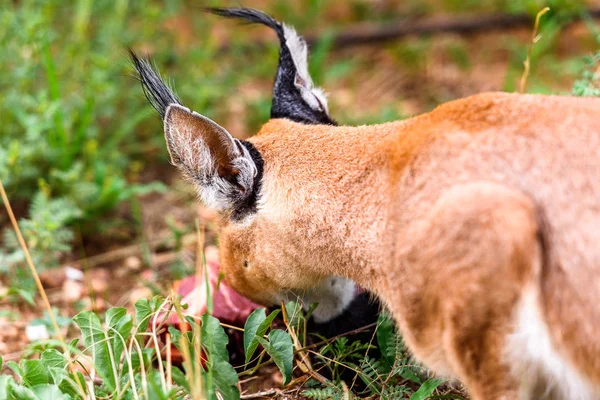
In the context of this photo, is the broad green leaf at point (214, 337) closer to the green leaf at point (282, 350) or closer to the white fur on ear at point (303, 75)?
the green leaf at point (282, 350)

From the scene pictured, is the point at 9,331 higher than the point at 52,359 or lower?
lower

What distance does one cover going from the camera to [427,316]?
2.86 metres

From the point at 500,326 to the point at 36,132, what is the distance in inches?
132

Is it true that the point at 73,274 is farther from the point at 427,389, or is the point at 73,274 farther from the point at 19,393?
the point at 427,389

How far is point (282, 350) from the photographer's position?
131 inches

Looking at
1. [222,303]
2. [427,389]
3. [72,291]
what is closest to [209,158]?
[222,303]

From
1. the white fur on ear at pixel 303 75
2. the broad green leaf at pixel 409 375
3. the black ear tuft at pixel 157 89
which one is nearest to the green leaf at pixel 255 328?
the broad green leaf at pixel 409 375

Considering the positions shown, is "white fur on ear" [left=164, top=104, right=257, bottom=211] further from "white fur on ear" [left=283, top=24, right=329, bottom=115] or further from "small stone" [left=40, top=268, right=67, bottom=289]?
"small stone" [left=40, top=268, right=67, bottom=289]

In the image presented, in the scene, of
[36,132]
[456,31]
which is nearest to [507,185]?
[36,132]

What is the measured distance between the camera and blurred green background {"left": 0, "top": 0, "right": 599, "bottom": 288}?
5.10 meters

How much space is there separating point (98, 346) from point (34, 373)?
29 cm

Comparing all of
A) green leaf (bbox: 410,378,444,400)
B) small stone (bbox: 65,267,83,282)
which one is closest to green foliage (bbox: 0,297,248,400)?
green leaf (bbox: 410,378,444,400)

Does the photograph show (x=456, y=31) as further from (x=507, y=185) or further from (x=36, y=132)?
(x=507, y=185)

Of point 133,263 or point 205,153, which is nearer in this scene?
point 205,153
